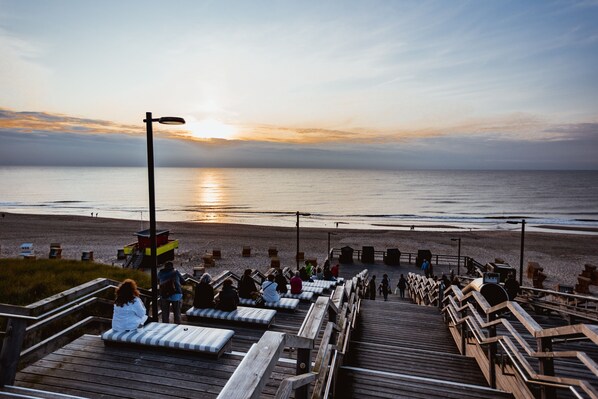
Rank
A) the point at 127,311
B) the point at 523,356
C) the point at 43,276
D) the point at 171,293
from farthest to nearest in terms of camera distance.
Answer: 1. the point at 43,276
2. the point at 171,293
3. the point at 127,311
4. the point at 523,356

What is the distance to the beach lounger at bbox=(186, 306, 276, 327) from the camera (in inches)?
274

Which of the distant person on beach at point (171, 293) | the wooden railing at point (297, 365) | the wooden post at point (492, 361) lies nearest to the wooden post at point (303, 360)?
the wooden railing at point (297, 365)

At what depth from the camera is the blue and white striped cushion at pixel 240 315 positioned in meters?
6.95

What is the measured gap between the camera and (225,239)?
137 feet

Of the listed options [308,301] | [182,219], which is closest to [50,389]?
[308,301]

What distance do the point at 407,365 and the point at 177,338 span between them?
374 centimetres

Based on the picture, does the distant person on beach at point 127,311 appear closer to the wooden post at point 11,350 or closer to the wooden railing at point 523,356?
the wooden post at point 11,350

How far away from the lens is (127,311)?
5.42 m

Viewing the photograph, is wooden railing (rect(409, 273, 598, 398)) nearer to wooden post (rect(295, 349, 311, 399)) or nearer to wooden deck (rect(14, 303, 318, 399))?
wooden post (rect(295, 349, 311, 399))

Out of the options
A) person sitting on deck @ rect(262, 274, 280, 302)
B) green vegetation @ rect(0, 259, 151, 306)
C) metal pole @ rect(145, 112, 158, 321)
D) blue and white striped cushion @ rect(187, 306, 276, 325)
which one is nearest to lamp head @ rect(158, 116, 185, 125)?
metal pole @ rect(145, 112, 158, 321)

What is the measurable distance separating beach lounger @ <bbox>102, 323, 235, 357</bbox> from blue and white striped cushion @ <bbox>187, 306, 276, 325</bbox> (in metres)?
1.44

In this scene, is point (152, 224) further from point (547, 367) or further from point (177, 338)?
point (547, 367)

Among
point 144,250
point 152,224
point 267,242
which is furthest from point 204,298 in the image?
point 267,242

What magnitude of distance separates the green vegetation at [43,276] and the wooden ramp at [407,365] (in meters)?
8.50
